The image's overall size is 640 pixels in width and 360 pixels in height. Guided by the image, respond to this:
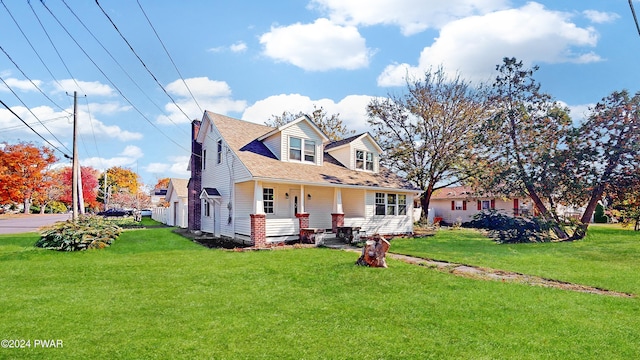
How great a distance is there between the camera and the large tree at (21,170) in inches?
1527

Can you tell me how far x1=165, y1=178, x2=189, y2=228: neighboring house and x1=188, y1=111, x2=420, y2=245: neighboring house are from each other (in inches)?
191

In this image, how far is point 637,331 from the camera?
16.6ft

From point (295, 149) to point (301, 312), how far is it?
476 inches

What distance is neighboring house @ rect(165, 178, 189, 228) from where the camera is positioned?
25.4 metres

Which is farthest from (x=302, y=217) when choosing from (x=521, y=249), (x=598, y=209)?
(x=598, y=209)

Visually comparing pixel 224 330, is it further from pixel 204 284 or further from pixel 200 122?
pixel 200 122

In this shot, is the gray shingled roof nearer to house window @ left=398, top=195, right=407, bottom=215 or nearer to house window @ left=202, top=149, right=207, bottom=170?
house window @ left=398, top=195, right=407, bottom=215

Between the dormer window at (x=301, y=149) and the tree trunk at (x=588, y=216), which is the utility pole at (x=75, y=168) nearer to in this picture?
the dormer window at (x=301, y=149)

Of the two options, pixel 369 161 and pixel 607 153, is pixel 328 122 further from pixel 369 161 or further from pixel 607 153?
pixel 607 153

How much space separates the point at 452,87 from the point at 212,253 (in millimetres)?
21292

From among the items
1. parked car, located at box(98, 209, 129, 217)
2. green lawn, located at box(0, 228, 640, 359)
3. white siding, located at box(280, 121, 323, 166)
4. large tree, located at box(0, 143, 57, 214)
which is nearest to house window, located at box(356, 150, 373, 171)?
white siding, located at box(280, 121, 323, 166)

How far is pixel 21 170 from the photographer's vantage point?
133ft

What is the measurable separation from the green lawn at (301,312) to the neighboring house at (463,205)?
22.1 meters

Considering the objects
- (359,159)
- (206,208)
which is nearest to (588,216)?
(359,159)
